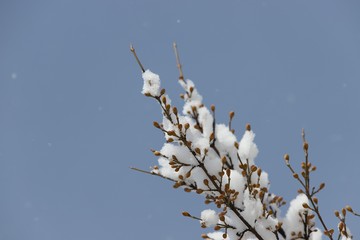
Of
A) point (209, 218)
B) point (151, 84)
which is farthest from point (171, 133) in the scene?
point (209, 218)

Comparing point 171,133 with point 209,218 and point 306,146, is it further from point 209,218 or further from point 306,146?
point 306,146

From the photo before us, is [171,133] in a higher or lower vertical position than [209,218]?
higher

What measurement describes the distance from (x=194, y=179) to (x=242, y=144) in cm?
61

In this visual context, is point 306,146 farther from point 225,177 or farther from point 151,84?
point 151,84

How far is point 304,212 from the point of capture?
3578mm

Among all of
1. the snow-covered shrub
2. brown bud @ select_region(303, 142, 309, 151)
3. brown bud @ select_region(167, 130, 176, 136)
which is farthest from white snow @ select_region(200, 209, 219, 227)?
brown bud @ select_region(303, 142, 309, 151)

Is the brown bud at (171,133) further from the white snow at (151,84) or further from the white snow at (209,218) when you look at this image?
the white snow at (209,218)

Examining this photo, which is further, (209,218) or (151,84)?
(209,218)

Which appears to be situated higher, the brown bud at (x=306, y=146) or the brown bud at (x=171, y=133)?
the brown bud at (x=306, y=146)

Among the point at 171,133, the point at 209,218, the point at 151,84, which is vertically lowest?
the point at 209,218

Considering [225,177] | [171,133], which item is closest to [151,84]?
[171,133]

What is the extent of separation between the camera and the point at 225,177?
328cm

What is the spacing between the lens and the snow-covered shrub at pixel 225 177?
3.07 m

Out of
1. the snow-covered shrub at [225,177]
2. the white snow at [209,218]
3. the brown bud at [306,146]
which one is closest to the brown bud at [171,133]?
the snow-covered shrub at [225,177]
